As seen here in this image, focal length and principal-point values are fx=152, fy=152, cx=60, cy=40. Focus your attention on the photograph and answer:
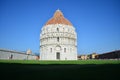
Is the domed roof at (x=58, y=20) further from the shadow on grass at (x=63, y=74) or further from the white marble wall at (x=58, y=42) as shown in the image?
Result: the shadow on grass at (x=63, y=74)

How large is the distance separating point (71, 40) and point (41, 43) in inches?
371

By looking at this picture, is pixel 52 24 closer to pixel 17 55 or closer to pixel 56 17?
pixel 56 17

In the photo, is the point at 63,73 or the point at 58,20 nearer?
the point at 63,73

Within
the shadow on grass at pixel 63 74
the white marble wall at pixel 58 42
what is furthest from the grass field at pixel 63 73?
the white marble wall at pixel 58 42

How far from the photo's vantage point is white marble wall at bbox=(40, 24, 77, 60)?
43969mm

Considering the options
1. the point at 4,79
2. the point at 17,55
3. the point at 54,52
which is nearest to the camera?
the point at 4,79

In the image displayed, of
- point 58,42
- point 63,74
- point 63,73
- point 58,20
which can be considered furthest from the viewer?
point 58,20

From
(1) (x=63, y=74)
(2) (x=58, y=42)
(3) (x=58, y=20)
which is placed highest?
(3) (x=58, y=20)

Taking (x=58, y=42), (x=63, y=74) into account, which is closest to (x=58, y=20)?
(x=58, y=42)

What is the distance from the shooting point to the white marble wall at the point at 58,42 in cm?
4397

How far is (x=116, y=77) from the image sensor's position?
698 centimetres

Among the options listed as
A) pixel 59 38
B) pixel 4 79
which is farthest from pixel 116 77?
pixel 59 38

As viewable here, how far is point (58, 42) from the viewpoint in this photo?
4416cm

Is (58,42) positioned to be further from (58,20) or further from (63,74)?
(63,74)
